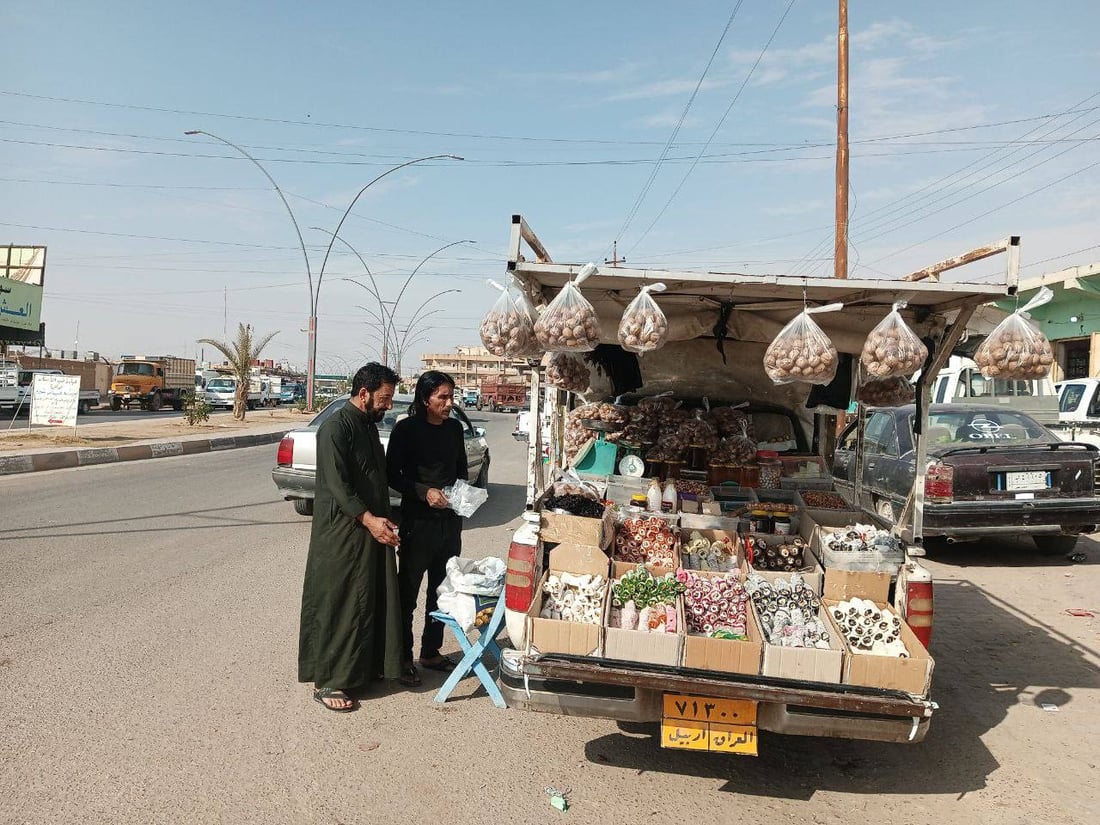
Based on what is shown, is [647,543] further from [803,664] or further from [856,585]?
[803,664]

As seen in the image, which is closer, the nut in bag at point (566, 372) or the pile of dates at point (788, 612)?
the pile of dates at point (788, 612)

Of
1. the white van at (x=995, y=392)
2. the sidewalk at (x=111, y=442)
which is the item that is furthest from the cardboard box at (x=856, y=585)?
the sidewalk at (x=111, y=442)

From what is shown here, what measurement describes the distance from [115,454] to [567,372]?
1437 centimetres

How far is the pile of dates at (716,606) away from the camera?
4082 millimetres

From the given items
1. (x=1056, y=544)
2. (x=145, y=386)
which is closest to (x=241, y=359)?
(x=145, y=386)

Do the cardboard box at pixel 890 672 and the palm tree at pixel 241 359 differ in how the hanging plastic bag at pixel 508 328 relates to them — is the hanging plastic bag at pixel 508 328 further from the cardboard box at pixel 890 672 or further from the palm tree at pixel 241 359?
the palm tree at pixel 241 359

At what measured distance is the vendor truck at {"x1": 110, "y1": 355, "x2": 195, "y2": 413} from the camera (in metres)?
39.5

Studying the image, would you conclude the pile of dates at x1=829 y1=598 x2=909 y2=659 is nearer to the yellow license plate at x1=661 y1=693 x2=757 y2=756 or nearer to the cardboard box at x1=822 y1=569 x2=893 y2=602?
the cardboard box at x1=822 y1=569 x2=893 y2=602

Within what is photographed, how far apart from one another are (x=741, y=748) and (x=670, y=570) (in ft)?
3.93

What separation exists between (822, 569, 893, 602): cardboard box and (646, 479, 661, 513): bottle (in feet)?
4.31

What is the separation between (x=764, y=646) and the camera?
12.0 ft

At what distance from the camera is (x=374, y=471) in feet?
15.2

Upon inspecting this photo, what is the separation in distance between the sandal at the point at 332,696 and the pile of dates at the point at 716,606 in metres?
1.92

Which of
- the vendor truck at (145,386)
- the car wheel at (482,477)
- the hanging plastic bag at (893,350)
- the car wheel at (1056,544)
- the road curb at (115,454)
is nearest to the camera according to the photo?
the hanging plastic bag at (893,350)
